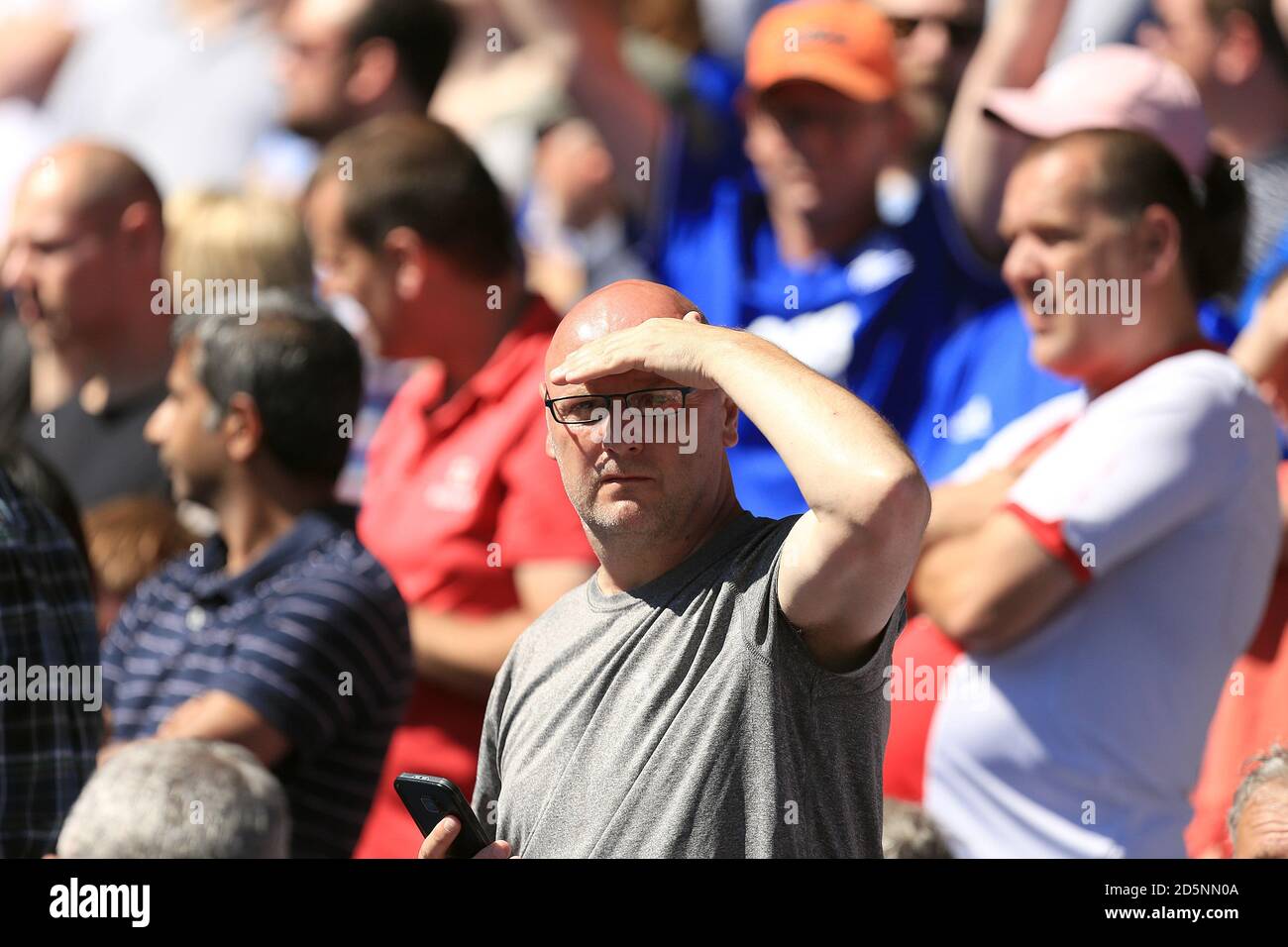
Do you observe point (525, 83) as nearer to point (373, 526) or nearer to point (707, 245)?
point (707, 245)

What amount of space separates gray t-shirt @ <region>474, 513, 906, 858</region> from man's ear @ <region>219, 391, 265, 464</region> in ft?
5.84

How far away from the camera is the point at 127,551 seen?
4117 millimetres

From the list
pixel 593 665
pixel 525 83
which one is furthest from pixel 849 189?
pixel 593 665

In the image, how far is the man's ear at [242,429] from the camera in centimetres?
369

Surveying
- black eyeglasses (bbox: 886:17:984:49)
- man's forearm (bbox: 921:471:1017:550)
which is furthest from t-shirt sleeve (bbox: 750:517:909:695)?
black eyeglasses (bbox: 886:17:984:49)

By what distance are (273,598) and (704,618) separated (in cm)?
168

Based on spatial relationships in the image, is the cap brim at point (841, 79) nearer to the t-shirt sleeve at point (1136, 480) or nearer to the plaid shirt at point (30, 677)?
the t-shirt sleeve at point (1136, 480)

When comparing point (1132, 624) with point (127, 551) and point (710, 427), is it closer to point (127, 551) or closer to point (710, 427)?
point (710, 427)

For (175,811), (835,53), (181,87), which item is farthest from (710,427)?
(181,87)

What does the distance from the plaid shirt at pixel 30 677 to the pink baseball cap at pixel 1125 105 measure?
6.89 ft

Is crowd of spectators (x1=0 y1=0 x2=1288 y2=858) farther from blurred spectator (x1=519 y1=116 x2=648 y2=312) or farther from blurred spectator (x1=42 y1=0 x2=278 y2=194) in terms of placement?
blurred spectator (x1=42 y1=0 x2=278 y2=194)

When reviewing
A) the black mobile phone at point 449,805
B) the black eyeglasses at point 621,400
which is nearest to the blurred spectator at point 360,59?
the black eyeglasses at point 621,400

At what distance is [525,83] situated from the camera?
499 cm

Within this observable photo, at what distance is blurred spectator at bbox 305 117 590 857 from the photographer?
3658mm
